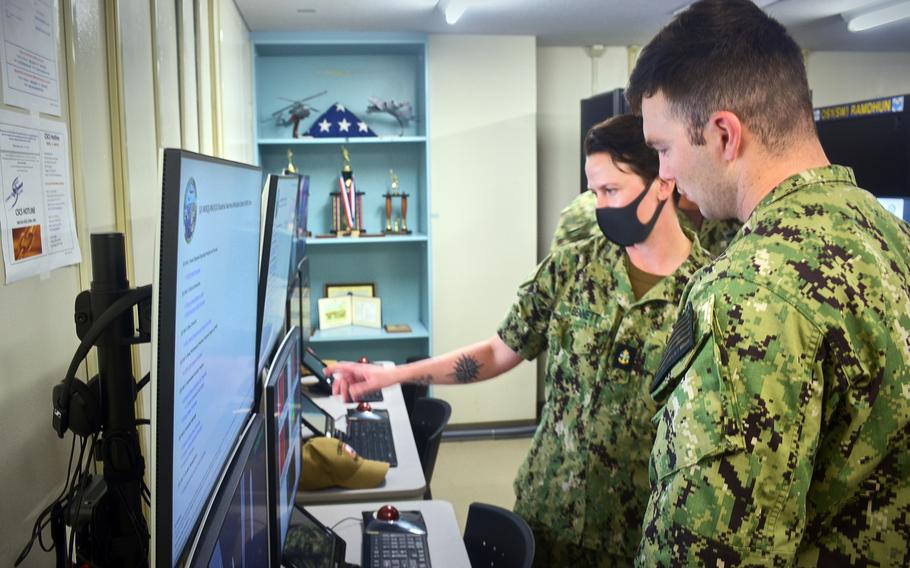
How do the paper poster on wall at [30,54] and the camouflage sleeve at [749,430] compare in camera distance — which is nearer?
the camouflage sleeve at [749,430]

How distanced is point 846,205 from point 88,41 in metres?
1.36

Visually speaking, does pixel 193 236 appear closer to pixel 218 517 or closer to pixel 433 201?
pixel 218 517

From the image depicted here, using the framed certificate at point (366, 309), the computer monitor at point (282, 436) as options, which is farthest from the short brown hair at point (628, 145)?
the framed certificate at point (366, 309)

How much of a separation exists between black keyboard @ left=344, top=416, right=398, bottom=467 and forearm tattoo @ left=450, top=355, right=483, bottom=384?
0.31 metres

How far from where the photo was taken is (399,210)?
4629 millimetres

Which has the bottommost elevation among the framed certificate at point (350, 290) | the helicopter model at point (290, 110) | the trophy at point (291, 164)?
the framed certificate at point (350, 290)

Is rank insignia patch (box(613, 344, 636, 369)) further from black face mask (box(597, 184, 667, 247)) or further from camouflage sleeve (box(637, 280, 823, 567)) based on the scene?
camouflage sleeve (box(637, 280, 823, 567))

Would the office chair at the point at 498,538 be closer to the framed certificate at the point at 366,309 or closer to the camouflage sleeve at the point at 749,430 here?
the camouflage sleeve at the point at 749,430

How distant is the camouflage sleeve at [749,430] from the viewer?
0.84 m

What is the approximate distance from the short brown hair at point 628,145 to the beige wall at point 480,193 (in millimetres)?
2720

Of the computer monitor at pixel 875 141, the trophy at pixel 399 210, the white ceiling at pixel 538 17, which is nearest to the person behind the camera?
the computer monitor at pixel 875 141

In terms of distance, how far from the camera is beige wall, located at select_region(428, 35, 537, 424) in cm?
442

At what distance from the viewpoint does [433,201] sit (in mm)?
4461

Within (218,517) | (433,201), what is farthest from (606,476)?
(433,201)
